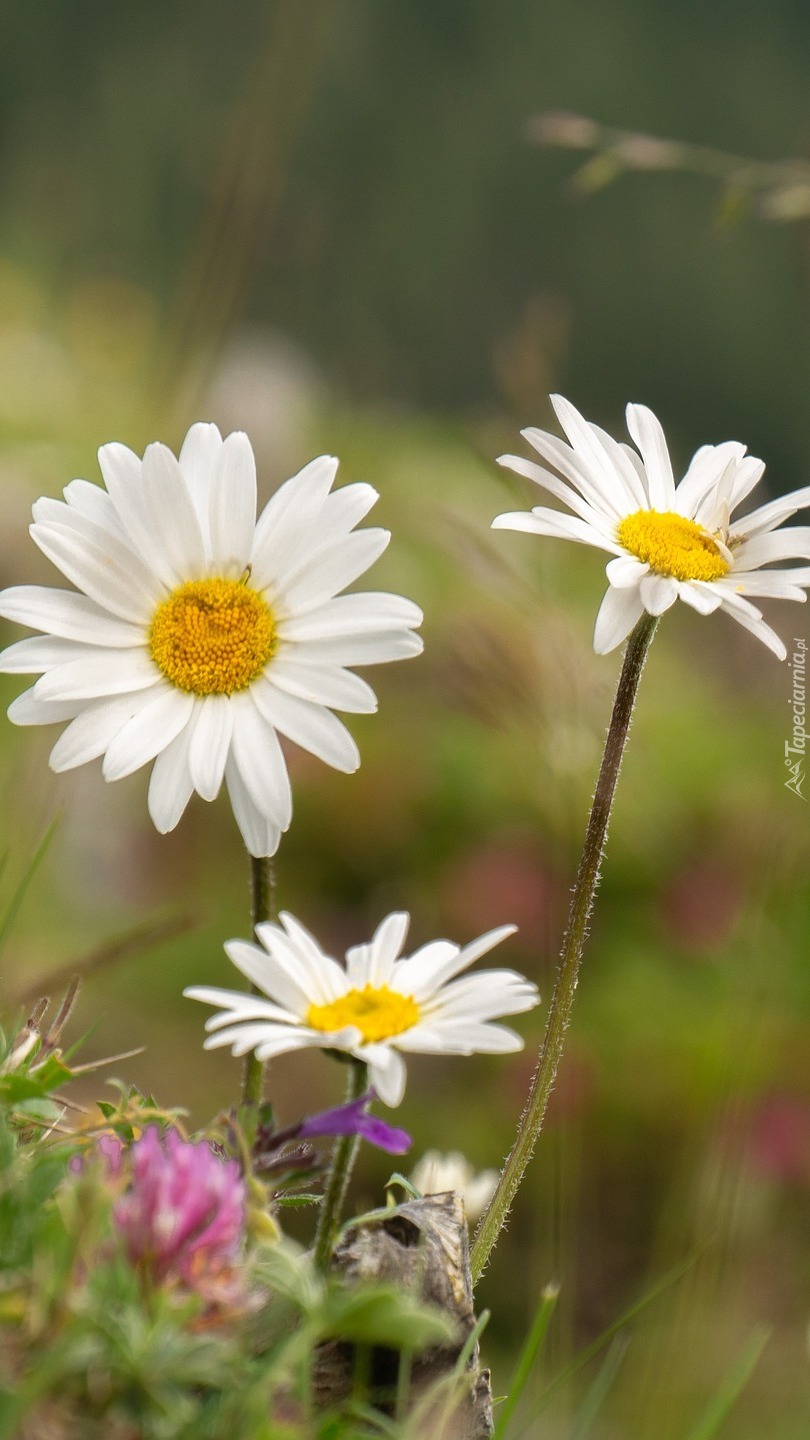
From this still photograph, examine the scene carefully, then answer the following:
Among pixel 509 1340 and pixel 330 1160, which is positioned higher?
pixel 330 1160

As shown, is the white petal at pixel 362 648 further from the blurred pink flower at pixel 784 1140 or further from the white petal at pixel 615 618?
the blurred pink flower at pixel 784 1140

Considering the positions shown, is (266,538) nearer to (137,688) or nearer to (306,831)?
(137,688)

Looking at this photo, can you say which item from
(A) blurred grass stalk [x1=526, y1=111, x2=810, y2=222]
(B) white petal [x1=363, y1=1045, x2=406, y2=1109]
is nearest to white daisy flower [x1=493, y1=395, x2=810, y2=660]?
(B) white petal [x1=363, y1=1045, x2=406, y2=1109]

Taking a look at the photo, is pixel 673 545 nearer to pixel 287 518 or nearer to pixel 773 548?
pixel 773 548

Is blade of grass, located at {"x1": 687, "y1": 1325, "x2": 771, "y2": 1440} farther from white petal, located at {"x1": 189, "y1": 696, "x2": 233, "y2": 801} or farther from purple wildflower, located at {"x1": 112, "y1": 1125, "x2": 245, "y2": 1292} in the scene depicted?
white petal, located at {"x1": 189, "y1": 696, "x2": 233, "y2": 801}

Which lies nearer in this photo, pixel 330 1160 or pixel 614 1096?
pixel 330 1160

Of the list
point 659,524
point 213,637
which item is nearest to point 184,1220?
point 213,637

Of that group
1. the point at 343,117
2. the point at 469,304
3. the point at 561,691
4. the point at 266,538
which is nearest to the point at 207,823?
the point at 561,691

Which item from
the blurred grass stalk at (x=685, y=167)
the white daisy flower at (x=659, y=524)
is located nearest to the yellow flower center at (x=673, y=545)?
the white daisy flower at (x=659, y=524)
